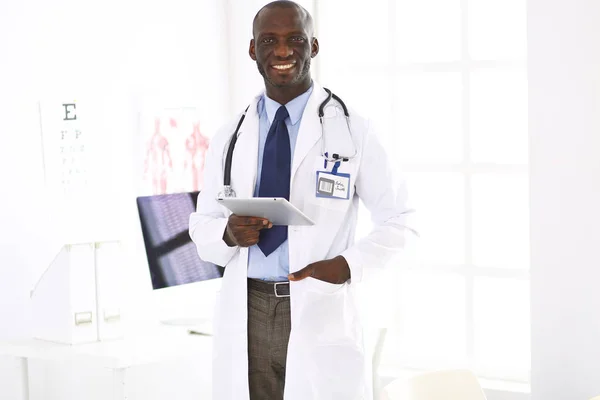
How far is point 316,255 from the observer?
7.47 feet

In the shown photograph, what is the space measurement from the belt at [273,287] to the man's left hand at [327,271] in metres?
0.10

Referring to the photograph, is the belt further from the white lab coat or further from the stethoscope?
the stethoscope

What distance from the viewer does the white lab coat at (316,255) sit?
2.25 m

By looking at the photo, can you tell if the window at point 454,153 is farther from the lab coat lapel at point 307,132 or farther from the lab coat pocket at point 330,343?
the lab coat pocket at point 330,343

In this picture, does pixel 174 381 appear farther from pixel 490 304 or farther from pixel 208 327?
pixel 490 304

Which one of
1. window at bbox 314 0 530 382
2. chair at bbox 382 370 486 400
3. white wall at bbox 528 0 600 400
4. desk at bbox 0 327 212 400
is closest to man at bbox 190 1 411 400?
chair at bbox 382 370 486 400

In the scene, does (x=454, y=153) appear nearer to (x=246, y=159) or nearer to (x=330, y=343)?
(x=246, y=159)

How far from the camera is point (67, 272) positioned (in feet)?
9.29

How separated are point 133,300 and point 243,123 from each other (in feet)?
4.61

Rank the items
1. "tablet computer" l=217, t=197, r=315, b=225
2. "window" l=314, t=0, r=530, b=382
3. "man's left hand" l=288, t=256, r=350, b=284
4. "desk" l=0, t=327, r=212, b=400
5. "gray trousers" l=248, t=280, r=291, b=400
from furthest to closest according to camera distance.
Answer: "window" l=314, t=0, r=530, b=382, "desk" l=0, t=327, r=212, b=400, "gray trousers" l=248, t=280, r=291, b=400, "man's left hand" l=288, t=256, r=350, b=284, "tablet computer" l=217, t=197, r=315, b=225

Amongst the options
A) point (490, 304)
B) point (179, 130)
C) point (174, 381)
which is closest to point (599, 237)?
point (490, 304)

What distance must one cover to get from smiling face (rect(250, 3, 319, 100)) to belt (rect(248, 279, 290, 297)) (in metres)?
0.54

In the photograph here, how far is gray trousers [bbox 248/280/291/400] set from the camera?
90.4 inches

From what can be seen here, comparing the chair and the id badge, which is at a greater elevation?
the id badge
